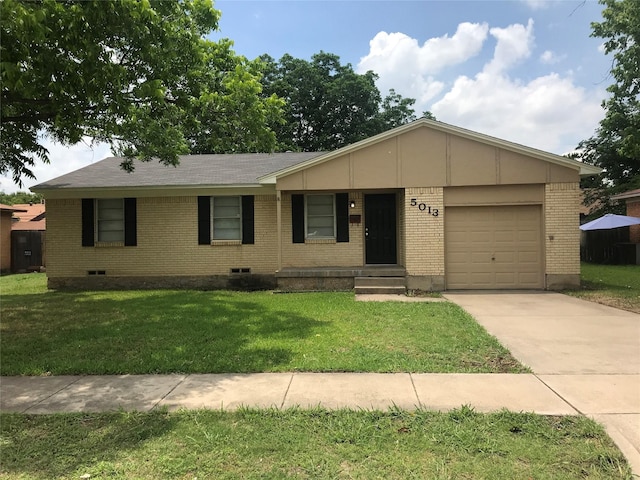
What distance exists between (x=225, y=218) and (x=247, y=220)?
2.51ft

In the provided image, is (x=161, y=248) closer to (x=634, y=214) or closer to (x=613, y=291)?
(x=613, y=291)

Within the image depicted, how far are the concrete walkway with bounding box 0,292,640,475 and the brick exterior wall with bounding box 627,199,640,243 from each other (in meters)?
20.1

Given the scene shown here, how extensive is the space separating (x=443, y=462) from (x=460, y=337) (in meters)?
3.71

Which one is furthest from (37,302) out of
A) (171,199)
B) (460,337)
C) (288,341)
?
(460,337)

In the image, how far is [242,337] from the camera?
682 cm

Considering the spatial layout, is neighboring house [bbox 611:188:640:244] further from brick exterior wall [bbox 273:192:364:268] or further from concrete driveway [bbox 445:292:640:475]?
brick exterior wall [bbox 273:192:364:268]

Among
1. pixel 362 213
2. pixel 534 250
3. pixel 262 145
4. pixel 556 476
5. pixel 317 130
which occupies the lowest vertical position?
pixel 556 476

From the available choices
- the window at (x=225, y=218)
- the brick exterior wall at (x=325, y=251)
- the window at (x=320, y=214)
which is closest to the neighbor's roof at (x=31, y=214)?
the window at (x=225, y=218)

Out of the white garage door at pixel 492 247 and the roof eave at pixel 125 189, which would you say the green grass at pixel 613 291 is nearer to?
the white garage door at pixel 492 247

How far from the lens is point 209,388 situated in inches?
185

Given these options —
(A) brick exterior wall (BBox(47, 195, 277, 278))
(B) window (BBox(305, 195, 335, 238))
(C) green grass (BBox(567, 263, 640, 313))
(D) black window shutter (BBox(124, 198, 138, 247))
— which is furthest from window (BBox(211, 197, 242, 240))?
(C) green grass (BBox(567, 263, 640, 313))

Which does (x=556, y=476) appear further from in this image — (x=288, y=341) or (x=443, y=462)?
(x=288, y=341)

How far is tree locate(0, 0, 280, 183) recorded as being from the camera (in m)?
5.06

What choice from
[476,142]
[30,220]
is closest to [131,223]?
[476,142]
